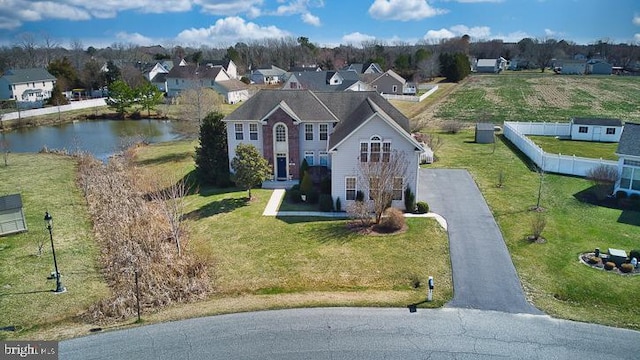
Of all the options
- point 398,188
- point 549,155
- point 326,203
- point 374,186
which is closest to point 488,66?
point 549,155

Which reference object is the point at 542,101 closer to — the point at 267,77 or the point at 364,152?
the point at 364,152

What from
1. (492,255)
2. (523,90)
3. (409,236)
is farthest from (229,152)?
(523,90)

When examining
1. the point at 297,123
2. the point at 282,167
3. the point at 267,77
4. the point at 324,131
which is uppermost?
the point at 267,77

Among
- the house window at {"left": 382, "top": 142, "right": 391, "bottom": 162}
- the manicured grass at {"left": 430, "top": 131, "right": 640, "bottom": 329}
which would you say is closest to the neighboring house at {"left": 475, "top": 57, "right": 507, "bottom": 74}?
the manicured grass at {"left": 430, "top": 131, "right": 640, "bottom": 329}

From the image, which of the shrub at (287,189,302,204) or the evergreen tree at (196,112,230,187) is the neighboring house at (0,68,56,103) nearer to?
the evergreen tree at (196,112,230,187)

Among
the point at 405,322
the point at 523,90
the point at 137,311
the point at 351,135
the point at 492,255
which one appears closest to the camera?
the point at 405,322

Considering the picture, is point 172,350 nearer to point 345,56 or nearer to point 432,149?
point 432,149

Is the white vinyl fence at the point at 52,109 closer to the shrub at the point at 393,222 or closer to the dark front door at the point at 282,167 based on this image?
the dark front door at the point at 282,167
